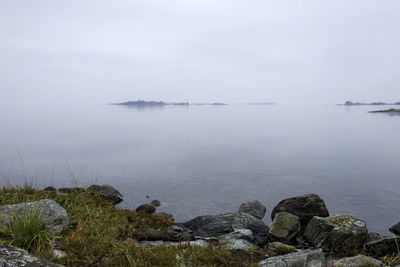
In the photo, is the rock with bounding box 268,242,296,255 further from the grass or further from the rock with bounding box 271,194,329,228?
the rock with bounding box 271,194,329,228

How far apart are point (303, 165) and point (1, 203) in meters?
30.9

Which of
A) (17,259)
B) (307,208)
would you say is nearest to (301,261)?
(17,259)

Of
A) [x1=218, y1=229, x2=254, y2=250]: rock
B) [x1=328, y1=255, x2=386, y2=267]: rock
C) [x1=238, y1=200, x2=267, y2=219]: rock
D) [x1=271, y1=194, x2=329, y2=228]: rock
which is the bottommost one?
[x1=238, y1=200, x2=267, y2=219]: rock

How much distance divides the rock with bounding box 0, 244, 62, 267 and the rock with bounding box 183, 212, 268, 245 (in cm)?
773

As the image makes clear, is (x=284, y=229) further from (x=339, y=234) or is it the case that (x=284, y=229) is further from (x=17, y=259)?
(x=17, y=259)

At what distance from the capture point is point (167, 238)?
9.62m

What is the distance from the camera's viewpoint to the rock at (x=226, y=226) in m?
11.6

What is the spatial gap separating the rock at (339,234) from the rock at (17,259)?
8.79 m

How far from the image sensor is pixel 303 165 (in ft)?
109

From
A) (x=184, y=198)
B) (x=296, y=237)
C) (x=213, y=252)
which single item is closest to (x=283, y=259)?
(x=213, y=252)

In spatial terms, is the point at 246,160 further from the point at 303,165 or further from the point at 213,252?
the point at 213,252

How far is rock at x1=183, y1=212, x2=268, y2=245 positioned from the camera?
1165 cm

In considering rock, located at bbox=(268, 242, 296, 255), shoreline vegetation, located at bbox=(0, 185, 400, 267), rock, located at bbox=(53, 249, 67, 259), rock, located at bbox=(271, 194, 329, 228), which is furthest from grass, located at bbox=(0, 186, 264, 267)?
rock, located at bbox=(271, 194, 329, 228)

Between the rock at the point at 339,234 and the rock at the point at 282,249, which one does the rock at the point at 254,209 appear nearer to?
the rock at the point at 339,234
